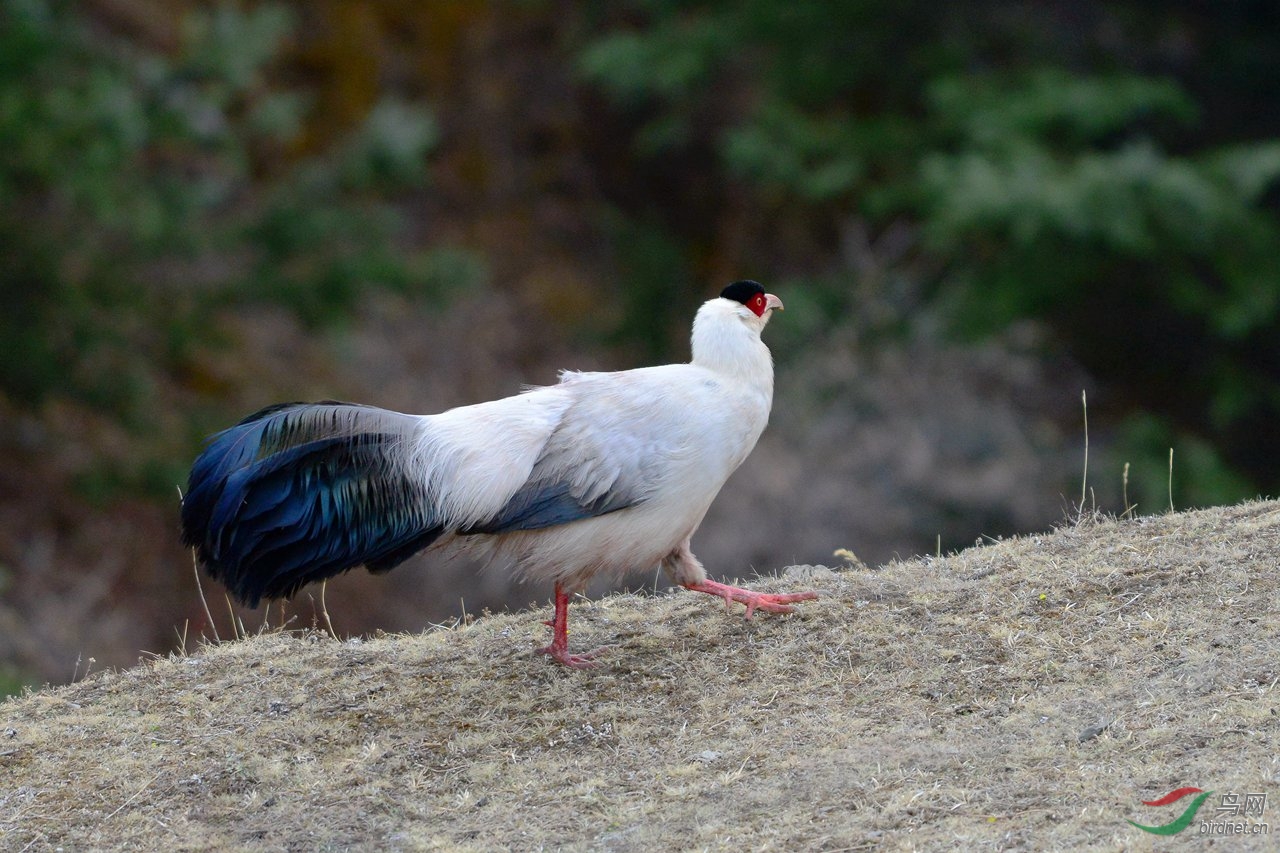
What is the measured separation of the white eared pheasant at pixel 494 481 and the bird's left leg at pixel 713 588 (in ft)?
0.04

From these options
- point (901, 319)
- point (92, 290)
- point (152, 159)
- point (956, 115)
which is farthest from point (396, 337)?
point (956, 115)

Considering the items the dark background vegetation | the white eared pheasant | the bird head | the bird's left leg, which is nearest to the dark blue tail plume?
the white eared pheasant

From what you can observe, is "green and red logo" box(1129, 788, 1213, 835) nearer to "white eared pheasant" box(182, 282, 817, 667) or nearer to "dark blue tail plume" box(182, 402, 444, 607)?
"white eared pheasant" box(182, 282, 817, 667)

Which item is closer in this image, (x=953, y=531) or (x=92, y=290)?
(x=92, y=290)

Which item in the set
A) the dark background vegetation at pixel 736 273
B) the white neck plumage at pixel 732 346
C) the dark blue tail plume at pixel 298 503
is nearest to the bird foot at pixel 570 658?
the dark blue tail plume at pixel 298 503

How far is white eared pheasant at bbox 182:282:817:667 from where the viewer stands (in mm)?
5402

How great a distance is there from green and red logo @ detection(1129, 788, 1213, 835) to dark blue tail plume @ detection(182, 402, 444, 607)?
2.66 m

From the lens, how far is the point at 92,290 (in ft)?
40.4

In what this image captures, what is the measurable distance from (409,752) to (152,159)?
433 inches

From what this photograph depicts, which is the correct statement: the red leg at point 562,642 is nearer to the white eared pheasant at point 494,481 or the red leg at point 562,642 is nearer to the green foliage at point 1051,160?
the white eared pheasant at point 494,481

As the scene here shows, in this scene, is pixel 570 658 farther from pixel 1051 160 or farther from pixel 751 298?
pixel 1051 160

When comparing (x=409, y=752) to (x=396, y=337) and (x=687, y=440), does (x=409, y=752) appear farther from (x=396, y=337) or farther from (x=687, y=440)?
(x=396, y=337)

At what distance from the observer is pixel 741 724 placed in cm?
520

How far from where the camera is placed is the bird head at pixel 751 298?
6.16 m
